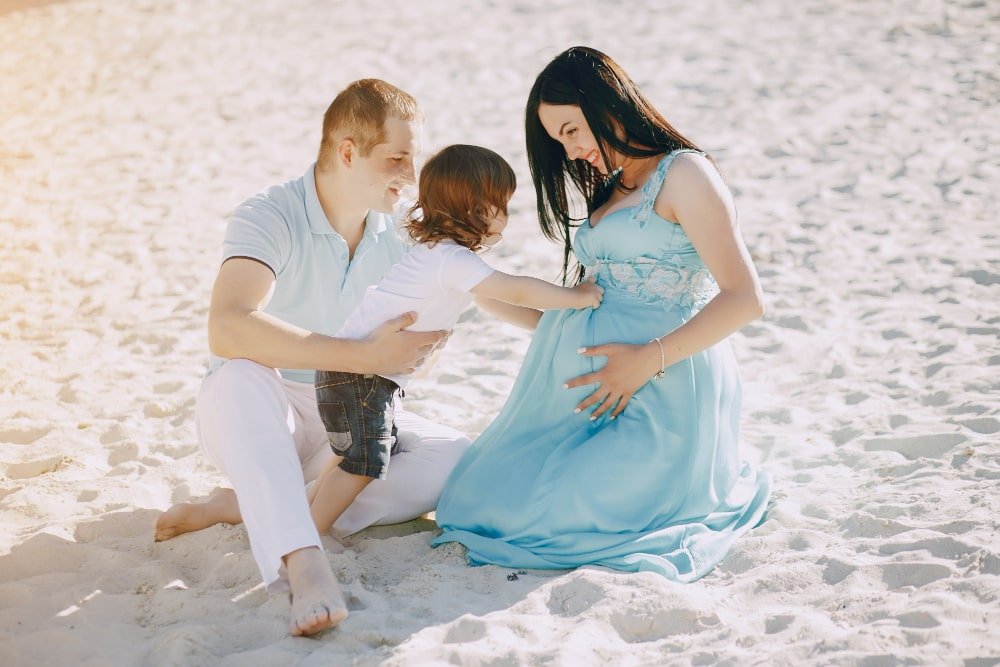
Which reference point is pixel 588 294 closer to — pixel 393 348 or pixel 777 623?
pixel 393 348

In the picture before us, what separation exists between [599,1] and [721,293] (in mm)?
8678

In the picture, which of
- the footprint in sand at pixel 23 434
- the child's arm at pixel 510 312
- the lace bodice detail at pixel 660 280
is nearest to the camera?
the lace bodice detail at pixel 660 280

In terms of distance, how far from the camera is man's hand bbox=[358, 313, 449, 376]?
298 centimetres

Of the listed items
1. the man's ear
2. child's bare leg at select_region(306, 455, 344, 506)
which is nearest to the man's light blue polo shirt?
the man's ear

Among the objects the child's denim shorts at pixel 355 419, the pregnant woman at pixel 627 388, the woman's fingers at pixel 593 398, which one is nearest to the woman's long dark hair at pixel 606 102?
the pregnant woman at pixel 627 388

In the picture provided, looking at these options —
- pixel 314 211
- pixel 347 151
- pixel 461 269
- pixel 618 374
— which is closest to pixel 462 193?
pixel 461 269

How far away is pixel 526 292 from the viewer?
3.01 m

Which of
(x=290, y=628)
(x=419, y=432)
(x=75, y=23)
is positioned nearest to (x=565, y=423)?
(x=419, y=432)

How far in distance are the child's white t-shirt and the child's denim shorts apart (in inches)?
3.9

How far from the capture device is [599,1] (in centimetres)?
1095

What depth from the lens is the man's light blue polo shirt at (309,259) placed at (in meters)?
3.29

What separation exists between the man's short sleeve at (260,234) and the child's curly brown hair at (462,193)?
1.49ft

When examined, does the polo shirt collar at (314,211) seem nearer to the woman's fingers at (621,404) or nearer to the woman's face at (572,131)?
the woman's face at (572,131)

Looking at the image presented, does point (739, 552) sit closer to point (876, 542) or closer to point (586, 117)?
point (876, 542)
